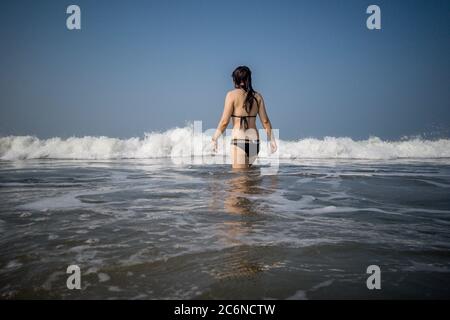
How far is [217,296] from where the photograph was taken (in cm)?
149

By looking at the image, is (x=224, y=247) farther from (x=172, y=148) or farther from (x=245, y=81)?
(x=172, y=148)

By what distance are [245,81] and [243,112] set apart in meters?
0.60

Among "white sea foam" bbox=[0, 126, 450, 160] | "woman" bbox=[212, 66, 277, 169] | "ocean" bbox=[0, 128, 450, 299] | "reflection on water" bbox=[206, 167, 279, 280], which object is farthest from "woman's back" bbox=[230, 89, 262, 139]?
"white sea foam" bbox=[0, 126, 450, 160]

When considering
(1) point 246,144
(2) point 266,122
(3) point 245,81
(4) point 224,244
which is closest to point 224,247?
(4) point 224,244

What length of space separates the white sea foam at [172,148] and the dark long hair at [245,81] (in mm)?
11475

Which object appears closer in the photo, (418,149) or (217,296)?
(217,296)

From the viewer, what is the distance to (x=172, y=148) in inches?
739

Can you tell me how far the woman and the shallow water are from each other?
2.51 m

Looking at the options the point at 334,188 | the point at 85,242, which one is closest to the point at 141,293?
the point at 85,242

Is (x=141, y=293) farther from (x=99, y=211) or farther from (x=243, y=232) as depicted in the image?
(x=99, y=211)

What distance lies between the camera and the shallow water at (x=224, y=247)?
1.56 metres

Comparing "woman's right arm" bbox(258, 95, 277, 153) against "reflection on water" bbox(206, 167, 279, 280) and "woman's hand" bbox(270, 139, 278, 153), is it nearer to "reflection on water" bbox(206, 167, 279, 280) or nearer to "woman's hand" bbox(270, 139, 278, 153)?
"woman's hand" bbox(270, 139, 278, 153)

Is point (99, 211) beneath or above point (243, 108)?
beneath
